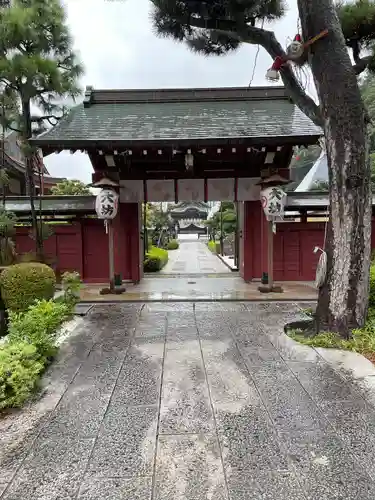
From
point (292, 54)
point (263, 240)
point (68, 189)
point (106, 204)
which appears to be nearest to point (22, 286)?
point (106, 204)

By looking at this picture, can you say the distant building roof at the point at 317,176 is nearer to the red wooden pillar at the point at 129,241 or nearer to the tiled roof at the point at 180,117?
the tiled roof at the point at 180,117

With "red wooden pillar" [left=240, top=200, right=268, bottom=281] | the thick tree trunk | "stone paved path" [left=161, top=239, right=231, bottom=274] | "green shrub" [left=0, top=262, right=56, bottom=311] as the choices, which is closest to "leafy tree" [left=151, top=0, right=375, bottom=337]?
the thick tree trunk

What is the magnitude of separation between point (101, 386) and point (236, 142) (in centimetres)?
572

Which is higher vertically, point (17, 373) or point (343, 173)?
point (343, 173)

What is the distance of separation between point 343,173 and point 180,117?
235 inches

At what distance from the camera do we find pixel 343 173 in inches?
180

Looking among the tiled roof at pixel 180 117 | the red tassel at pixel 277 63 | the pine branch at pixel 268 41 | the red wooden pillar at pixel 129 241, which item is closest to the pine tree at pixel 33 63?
the tiled roof at pixel 180 117

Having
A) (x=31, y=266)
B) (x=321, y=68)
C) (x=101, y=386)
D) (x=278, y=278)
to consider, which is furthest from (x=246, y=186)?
(x=101, y=386)

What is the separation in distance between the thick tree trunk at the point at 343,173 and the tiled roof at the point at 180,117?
9.26 ft

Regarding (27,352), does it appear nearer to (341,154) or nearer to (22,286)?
(22,286)

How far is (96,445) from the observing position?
2.49 meters

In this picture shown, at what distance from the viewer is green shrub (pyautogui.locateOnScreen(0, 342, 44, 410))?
3.04 metres

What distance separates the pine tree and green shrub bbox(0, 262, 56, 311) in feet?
10.3

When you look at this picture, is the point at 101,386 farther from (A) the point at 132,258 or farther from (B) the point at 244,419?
(A) the point at 132,258
